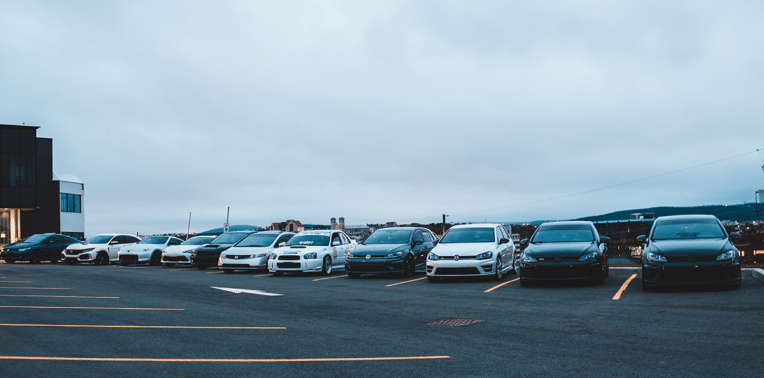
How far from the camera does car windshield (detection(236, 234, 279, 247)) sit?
22.0 metres

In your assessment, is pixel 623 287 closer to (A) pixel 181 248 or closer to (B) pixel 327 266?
(B) pixel 327 266

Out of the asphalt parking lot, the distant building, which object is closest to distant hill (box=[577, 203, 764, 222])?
the distant building

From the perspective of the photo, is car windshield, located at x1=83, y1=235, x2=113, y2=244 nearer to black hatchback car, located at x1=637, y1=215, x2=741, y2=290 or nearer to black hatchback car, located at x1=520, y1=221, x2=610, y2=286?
black hatchback car, located at x1=520, y1=221, x2=610, y2=286

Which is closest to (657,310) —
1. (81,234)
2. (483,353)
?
(483,353)

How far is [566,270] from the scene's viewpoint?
13.6m

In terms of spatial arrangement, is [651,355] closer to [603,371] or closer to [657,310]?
[603,371]

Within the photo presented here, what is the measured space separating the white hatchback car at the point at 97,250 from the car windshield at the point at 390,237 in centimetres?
1543

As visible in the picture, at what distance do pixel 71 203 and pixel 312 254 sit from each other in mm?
48307

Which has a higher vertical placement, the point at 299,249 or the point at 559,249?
the point at 559,249

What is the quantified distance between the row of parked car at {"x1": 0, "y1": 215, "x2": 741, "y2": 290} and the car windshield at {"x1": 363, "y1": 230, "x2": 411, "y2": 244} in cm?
3

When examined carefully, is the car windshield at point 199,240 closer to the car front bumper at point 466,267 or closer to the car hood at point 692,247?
the car front bumper at point 466,267

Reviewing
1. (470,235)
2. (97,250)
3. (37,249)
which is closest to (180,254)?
(97,250)

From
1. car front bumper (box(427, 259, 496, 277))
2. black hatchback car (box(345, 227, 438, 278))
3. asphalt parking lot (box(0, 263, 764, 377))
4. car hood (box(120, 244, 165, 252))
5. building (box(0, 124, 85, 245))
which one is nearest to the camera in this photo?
asphalt parking lot (box(0, 263, 764, 377))

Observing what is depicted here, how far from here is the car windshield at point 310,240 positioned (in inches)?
812
